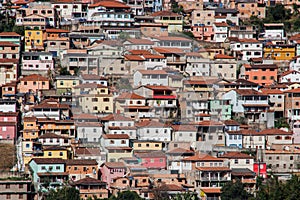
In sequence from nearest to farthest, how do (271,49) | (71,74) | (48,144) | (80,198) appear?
(80,198), (48,144), (71,74), (271,49)

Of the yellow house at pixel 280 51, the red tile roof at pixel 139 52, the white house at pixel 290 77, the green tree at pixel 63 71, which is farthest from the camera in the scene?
the yellow house at pixel 280 51

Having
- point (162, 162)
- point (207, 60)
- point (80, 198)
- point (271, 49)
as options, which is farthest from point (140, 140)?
point (271, 49)

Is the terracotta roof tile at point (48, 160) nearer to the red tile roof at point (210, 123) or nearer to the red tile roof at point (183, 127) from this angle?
the red tile roof at point (183, 127)

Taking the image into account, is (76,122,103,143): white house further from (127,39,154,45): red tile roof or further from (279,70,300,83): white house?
(279,70,300,83): white house

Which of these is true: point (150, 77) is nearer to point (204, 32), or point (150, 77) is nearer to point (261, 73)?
point (261, 73)

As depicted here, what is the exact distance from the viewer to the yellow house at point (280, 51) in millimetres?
28250

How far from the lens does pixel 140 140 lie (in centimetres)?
2244

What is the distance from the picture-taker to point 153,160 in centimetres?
2162

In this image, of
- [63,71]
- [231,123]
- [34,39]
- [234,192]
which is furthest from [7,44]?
[234,192]

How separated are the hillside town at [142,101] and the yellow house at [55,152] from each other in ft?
0.06

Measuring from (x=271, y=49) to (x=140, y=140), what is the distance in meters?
7.01

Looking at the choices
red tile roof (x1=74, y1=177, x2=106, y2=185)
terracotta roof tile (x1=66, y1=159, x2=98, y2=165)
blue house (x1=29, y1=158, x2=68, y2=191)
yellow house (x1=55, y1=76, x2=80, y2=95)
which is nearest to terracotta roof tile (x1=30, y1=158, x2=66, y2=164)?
blue house (x1=29, y1=158, x2=68, y2=191)

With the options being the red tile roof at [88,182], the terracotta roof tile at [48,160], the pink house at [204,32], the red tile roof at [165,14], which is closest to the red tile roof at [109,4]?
the red tile roof at [165,14]

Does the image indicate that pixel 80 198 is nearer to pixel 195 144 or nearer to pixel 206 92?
pixel 195 144
